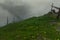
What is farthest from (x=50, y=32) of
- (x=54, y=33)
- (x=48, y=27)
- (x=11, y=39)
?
(x=11, y=39)

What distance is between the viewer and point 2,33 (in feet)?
120

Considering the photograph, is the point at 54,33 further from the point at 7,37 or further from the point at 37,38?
the point at 7,37

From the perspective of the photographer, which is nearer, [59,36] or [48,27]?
[59,36]

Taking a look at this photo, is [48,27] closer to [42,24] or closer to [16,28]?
[42,24]

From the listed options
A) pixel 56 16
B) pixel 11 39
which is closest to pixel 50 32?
pixel 11 39

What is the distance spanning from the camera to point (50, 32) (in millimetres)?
33812

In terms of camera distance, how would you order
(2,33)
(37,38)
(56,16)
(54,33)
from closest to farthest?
(37,38) < (54,33) < (2,33) < (56,16)

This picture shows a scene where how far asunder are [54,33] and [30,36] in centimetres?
→ 389

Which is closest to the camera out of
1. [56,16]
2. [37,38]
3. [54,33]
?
[37,38]

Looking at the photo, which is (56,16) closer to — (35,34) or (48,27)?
(48,27)

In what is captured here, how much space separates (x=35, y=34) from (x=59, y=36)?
3631 mm

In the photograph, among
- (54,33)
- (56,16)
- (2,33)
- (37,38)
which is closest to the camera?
(37,38)

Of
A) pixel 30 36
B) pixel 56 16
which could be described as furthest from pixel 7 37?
pixel 56 16

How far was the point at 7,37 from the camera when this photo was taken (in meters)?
33.5
